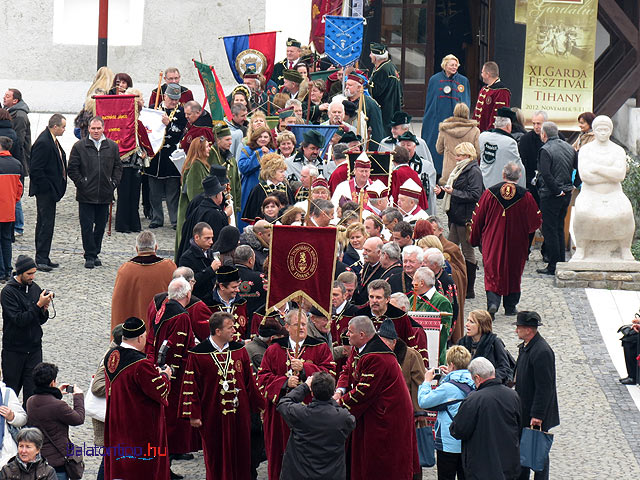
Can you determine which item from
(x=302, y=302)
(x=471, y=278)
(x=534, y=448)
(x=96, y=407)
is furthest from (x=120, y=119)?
(x=534, y=448)

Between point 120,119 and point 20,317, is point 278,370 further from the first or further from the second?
point 120,119

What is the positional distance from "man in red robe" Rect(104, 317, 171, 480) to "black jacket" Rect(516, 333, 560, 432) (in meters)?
2.90

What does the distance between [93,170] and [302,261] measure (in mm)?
6421

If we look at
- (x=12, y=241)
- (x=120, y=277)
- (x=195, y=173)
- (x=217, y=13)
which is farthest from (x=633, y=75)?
(x=120, y=277)

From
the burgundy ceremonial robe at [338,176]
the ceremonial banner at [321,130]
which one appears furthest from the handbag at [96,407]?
the ceremonial banner at [321,130]

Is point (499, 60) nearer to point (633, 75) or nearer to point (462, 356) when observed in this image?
point (633, 75)

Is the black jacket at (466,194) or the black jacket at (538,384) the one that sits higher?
the black jacket at (466,194)

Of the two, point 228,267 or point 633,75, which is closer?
point 228,267

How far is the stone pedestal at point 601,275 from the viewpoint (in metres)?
17.2

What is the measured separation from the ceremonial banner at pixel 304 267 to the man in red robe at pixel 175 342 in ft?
2.62

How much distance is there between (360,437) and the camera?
10.8 meters

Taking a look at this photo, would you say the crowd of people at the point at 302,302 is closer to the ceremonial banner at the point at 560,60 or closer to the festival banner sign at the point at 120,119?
the festival banner sign at the point at 120,119

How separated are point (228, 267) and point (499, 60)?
15.1 metres

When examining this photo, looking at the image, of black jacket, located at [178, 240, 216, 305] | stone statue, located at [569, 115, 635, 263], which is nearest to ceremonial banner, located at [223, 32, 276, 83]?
stone statue, located at [569, 115, 635, 263]
